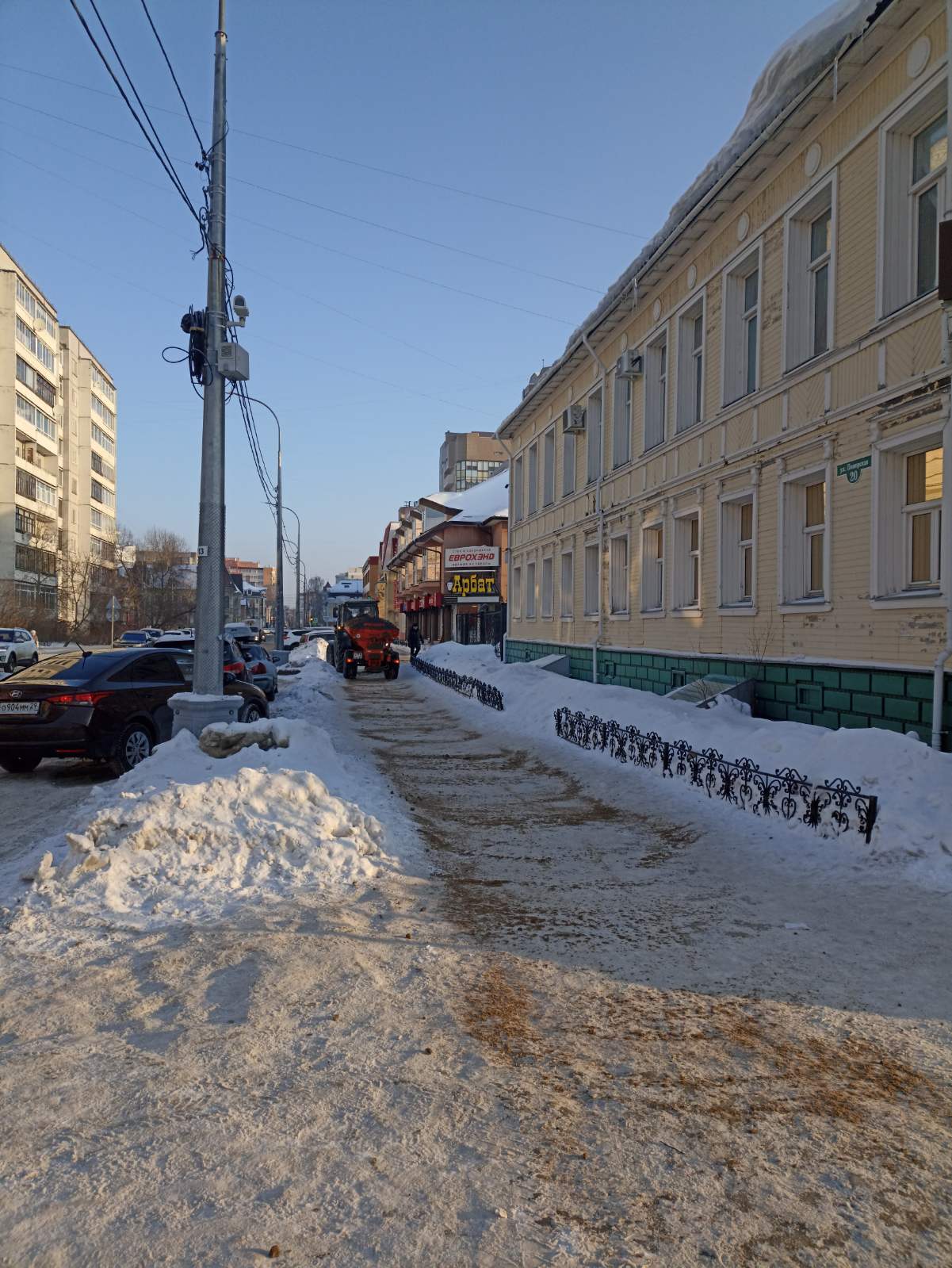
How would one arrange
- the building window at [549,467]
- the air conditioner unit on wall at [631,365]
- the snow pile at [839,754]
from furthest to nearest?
the building window at [549,467], the air conditioner unit on wall at [631,365], the snow pile at [839,754]

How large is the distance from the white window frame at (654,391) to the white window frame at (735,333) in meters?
3.15

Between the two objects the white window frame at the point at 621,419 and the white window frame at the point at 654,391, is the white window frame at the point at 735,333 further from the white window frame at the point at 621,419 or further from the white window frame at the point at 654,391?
the white window frame at the point at 621,419

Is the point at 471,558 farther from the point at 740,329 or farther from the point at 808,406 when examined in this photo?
the point at 808,406

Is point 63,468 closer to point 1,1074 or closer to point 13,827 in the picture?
point 13,827

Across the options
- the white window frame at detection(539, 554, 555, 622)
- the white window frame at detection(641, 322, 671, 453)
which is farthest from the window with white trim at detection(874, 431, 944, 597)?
the white window frame at detection(539, 554, 555, 622)

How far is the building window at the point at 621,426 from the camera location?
18734 millimetres

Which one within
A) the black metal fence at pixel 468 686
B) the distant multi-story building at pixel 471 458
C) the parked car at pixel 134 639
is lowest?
the black metal fence at pixel 468 686

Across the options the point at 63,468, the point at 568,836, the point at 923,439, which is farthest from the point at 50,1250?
the point at 63,468

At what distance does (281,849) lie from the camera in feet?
20.6

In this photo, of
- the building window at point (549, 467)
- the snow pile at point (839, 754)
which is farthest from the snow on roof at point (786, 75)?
the building window at point (549, 467)

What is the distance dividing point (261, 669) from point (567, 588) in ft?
26.9

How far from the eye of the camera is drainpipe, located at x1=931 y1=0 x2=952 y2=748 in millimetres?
8555

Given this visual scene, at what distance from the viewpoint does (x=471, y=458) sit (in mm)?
104812

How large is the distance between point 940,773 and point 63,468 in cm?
7924
